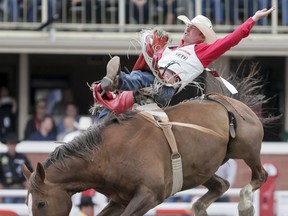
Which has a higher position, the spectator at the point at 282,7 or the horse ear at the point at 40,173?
the spectator at the point at 282,7

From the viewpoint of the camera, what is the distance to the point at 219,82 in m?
8.78

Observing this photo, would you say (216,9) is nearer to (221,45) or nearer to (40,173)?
(221,45)

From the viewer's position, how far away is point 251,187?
8398 millimetres

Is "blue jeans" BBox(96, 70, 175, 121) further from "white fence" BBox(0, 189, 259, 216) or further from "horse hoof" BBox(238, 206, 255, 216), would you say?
"white fence" BBox(0, 189, 259, 216)

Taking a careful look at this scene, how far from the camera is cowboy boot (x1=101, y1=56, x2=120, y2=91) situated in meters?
7.35

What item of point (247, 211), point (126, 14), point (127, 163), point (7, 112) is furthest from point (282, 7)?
point (127, 163)

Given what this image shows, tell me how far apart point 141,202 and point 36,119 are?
6.99 meters

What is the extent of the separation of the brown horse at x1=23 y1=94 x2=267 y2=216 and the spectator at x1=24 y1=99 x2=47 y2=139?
6.09 metres

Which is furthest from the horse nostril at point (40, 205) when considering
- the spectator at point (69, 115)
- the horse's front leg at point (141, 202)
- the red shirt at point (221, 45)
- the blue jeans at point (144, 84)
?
the spectator at point (69, 115)

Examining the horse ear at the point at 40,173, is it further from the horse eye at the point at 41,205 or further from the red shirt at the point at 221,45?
the red shirt at the point at 221,45

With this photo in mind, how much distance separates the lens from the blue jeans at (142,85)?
7.68 m

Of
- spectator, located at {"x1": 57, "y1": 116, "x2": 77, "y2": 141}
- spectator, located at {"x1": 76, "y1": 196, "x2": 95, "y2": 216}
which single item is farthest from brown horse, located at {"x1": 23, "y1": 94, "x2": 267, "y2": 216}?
spectator, located at {"x1": 57, "y1": 116, "x2": 77, "y2": 141}

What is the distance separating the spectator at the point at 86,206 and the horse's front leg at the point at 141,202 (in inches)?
132

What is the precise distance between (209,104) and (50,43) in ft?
22.4
